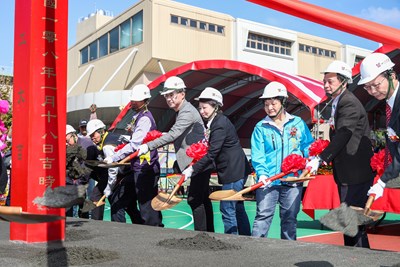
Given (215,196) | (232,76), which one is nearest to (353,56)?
(232,76)

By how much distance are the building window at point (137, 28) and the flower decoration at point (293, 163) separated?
34.6m

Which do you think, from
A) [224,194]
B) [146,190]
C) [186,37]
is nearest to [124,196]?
[146,190]

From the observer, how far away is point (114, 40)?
140ft

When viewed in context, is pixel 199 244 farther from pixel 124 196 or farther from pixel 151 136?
pixel 124 196

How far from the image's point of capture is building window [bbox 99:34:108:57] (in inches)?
1726

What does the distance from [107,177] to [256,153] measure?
2.80 m

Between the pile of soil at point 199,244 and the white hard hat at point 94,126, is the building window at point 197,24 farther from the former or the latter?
the pile of soil at point 199,244

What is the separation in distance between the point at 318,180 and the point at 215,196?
3.40 m

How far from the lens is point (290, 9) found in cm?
259

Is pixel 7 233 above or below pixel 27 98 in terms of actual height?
below

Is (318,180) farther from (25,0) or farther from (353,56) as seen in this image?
(353,56)

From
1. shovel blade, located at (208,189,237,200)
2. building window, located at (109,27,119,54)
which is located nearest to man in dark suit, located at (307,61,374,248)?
shovel blade, located at (208,189,237,200)

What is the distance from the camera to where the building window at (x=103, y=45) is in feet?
144

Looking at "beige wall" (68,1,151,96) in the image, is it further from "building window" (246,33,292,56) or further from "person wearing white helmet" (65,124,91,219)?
"person wearing white helmet" (65,124,91,219)
